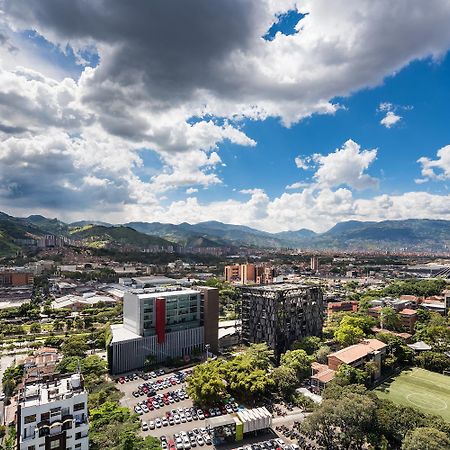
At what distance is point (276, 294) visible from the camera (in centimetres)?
4416

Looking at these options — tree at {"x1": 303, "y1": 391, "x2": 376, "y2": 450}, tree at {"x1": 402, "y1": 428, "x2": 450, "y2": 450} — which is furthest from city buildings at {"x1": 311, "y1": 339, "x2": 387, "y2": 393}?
tree at {"x1": 402, "y1": 428, "x2": 450, "y2": 450}

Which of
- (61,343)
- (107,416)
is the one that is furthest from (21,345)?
(107,416)

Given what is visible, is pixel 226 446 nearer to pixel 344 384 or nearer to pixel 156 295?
pixel 344 384

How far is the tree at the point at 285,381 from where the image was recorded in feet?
108

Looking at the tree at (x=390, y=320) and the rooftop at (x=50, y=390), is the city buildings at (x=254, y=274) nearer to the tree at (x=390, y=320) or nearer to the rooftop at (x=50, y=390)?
the tree at (x=390, y=320)

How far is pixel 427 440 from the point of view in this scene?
68.9 ft

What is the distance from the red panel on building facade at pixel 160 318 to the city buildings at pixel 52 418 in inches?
831

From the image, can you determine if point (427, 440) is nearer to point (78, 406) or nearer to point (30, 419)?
point (78, 406)

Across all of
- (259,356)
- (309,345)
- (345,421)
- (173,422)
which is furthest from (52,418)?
(309,345)

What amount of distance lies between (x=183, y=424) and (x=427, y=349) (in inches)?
1333

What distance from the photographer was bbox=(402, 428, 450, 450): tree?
20719mm

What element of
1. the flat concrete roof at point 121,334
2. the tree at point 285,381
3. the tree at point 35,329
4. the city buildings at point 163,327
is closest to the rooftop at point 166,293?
the city buildings at point 163,327

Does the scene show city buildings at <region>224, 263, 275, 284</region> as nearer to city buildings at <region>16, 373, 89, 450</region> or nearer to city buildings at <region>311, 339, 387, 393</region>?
city buildings at <region>311, 339, 387, 393</region>

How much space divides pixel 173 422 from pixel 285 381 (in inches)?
435
